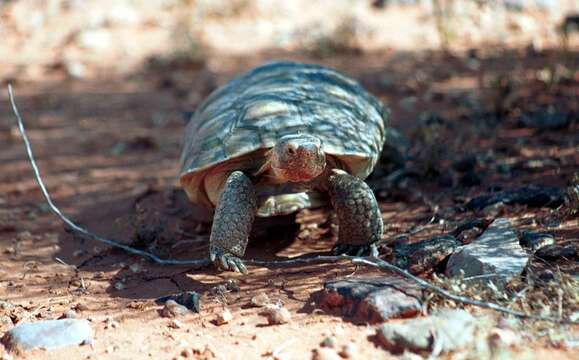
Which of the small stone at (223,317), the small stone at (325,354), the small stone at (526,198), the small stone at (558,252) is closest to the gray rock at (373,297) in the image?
the small stone at (325,354)

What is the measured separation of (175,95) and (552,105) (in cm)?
363

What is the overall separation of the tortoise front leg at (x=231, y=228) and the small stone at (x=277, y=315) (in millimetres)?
485

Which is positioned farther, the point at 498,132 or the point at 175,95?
the point at 175,95

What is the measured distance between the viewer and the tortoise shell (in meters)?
4.07

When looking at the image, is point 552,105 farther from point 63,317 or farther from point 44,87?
point 44,87

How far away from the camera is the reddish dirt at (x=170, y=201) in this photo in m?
3.26

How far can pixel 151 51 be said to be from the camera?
8773mm

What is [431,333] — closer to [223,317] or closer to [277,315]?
[277,315]

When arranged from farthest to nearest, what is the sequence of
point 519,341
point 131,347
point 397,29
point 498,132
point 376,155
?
point 397,29
point 498,132
point 376,155
point 131,347
point 519,341

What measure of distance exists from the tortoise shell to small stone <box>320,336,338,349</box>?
1.27 meters

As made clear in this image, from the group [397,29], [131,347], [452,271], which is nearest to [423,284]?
[452,271]

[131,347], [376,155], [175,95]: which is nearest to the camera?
[131,347]

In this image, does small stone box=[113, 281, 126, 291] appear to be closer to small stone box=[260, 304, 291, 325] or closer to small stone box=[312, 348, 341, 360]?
small stone box=[260, 304, 291, 325]

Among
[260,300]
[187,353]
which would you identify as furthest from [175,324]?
[260,300]
